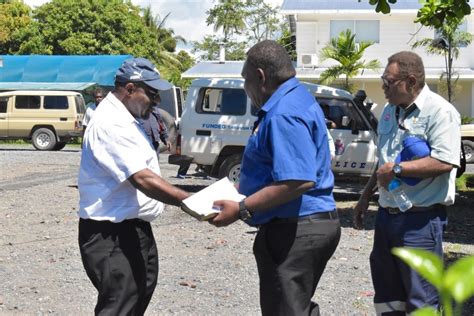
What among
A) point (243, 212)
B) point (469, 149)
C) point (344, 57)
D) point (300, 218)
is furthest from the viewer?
point (344, 57)

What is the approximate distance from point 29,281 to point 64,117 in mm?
20051

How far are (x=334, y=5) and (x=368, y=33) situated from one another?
1.79m

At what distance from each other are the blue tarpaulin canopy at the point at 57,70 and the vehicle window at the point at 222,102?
20.2 meters

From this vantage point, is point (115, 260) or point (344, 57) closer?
point (115, 260)

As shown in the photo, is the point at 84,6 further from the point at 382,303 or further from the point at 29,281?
the point at 382,303

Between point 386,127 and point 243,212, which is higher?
point 386,127

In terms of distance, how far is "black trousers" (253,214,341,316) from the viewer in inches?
138

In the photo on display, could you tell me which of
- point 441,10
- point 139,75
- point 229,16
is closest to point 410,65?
point 139,75

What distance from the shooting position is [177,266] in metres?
7.79

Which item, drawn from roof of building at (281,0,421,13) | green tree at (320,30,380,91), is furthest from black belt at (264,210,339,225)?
roof of building at (281,0,421,13)

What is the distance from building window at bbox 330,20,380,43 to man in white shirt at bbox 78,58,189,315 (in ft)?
95.6

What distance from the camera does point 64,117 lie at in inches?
1045

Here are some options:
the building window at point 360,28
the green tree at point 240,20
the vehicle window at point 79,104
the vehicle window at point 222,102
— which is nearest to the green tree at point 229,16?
the green tree at point 240,20

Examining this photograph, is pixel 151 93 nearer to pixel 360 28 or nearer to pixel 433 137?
pixel 433 137
